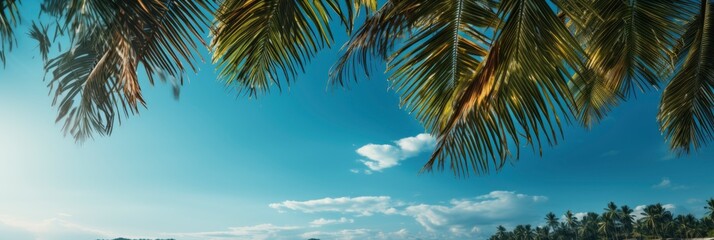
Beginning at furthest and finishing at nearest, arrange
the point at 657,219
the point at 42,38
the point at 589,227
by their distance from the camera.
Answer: the point at 589,227
the point at 657,219
the point at 42,38

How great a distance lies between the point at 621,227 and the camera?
81.1 meters

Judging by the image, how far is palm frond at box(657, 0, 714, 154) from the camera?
4934 mm

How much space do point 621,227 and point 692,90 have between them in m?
90.8

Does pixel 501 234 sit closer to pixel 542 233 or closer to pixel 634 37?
pixel 542 233

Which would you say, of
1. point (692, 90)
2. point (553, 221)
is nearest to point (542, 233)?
point (553, 221)

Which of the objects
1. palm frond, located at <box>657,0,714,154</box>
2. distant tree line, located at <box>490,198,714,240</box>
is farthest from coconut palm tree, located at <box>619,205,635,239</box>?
palm frond, located at <box>657,0,714,154</box>

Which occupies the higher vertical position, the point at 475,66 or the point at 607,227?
the point at 475,66

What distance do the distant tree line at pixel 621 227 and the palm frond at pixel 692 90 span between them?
208 ft

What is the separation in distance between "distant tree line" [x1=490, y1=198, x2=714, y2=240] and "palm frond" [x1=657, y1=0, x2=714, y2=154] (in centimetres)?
6344

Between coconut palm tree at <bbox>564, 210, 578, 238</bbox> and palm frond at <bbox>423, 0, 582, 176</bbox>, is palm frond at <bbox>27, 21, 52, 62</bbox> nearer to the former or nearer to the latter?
palm frond at <bbox>423, 0, 582, 176</bbox>

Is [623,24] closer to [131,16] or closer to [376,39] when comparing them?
[376,39]

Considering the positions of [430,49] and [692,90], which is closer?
[430,49]

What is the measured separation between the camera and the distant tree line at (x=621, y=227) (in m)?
68.0

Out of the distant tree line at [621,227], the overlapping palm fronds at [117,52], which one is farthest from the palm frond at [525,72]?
the distant tree line at [621,227]
